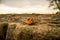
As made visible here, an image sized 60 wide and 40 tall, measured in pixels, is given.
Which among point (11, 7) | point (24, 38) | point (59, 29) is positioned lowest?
point (24, 38)

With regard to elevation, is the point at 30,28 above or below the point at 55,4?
below

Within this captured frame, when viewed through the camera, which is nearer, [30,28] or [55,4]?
[30,28]

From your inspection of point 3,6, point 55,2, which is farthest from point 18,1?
point 55,2

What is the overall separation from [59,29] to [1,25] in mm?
892

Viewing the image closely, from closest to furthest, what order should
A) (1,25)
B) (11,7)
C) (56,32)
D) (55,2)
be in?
(56,32), (1,25), (55,2), (11,7)

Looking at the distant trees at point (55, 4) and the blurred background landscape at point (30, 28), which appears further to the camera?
the distant trees at point (55, 4)

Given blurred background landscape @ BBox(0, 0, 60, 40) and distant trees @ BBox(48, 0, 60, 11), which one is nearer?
blurred background landscape @ BBox(0, 0, 60, 40)

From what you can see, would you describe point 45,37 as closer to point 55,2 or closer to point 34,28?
point 34,28

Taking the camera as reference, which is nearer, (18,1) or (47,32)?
(47,32)

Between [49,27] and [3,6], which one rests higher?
[3,6]

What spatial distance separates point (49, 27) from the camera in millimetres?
1956

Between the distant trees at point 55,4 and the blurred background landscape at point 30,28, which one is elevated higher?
the distant trees at point 55,4

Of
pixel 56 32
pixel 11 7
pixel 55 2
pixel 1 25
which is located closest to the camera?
pixel 56 32

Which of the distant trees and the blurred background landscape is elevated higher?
the distant trees
